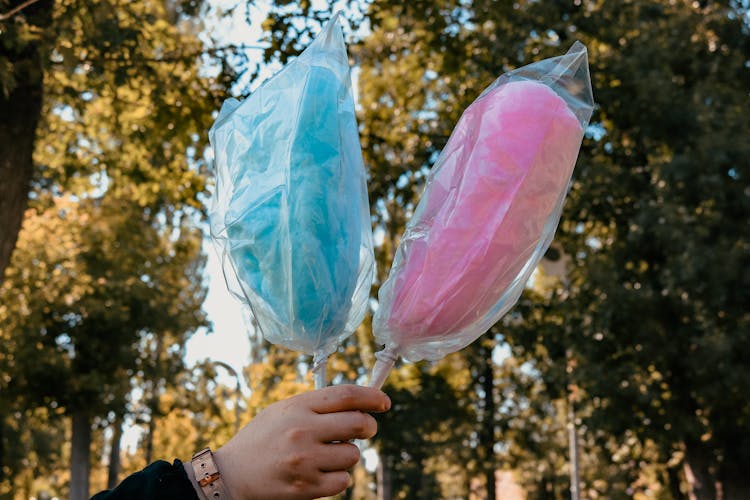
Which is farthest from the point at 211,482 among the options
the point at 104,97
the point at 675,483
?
the point at 675,483

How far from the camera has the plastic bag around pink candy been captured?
2309 millimetres

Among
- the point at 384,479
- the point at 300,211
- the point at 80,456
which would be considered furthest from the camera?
the point at 384,479

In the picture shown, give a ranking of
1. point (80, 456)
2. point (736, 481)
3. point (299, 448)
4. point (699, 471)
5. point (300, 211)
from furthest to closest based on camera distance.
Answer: point (736, 481), point (80, 456), point (699, 471), point (300, 211), point (299, 448)

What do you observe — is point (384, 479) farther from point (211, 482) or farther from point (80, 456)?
point (211, 482)

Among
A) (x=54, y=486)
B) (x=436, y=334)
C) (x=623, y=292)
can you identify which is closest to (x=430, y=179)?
(x=436, y=334)

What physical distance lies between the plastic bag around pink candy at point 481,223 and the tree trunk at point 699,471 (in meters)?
15.7

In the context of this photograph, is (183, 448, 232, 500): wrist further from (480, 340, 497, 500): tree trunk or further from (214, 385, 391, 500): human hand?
(480, 340, 497, 500): tree trunk

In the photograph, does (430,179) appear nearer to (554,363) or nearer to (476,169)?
(476,169)

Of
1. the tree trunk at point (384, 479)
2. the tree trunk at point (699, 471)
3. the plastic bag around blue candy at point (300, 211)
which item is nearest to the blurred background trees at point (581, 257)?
the tree trunk at point (699, 471)

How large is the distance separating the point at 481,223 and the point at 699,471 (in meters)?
16.0

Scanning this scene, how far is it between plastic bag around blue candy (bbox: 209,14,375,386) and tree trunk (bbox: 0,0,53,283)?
15.2ft

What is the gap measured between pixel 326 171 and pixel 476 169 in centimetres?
34

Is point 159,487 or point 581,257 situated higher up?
point 581,257

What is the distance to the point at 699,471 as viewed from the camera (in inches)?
670
